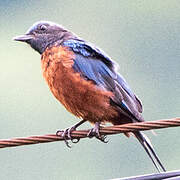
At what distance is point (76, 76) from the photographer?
868 centimetres

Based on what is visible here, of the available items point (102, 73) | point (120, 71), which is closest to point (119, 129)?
point (102, 73)

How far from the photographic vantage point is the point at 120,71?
2080 cm

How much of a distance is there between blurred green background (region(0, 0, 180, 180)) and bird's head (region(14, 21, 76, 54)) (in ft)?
19.7

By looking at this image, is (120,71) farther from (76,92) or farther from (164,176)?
(164,176)

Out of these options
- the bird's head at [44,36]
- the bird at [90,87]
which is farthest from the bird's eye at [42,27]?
the bird at [90,87]

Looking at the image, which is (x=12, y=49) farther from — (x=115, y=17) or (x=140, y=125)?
(x=140, y=125)

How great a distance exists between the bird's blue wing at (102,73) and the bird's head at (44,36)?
362mm

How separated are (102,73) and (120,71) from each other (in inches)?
472

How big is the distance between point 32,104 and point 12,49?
7.00 ft

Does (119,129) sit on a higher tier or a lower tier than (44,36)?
lower

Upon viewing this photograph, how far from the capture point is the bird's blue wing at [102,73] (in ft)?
28.5

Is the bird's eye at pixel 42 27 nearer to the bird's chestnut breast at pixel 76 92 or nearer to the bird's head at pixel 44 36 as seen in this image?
the bird's head at pixel 44 36

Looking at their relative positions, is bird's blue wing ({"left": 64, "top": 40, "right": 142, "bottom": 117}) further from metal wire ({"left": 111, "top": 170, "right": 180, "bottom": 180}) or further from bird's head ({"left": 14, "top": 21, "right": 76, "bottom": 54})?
metal wire ({"left": 111, "top": 170, "right": 180, "bottom": 180})

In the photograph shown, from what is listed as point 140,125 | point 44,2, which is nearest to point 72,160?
point 44,2
